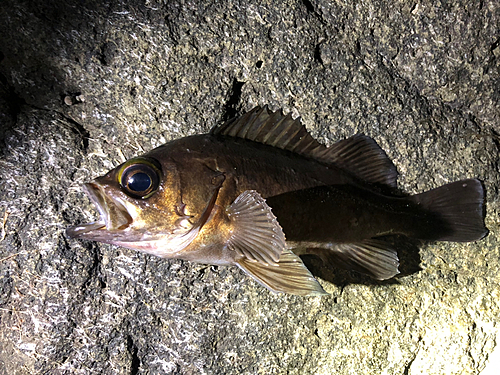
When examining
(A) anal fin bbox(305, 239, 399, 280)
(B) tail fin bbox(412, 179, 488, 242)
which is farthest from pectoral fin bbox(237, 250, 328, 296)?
(B) tail fin bbox(412, 179, 488, 242)

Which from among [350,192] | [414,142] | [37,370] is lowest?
[37,370]

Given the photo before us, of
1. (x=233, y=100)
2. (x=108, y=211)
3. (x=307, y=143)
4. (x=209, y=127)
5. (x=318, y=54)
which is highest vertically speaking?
(x=318, y=54)

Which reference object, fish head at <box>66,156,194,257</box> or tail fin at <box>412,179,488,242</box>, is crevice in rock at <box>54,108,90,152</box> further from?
tail fin at <box>412,179,488,242</box>

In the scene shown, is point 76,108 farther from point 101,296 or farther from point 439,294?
point 439,294

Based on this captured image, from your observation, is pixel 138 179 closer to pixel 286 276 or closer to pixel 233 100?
pixel 286 276

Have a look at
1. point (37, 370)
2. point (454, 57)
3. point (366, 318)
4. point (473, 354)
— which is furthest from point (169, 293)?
point (454, 57)

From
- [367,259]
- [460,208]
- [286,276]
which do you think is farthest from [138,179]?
[460,208]
